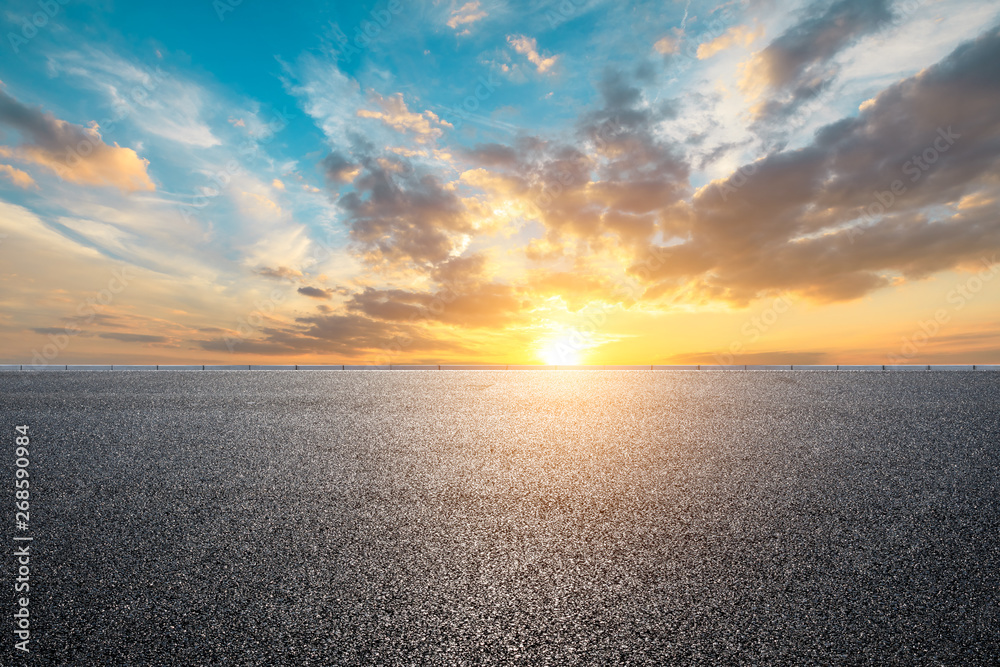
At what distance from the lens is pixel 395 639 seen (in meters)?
2.71

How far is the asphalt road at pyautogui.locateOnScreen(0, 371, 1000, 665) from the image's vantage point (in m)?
2.75

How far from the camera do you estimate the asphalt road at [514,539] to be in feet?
9.04

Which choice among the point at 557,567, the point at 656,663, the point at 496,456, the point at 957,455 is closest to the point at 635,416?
the point at 496,456

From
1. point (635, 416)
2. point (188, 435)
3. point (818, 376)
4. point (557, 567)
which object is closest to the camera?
point (557, 567)

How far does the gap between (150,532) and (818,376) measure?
13.0 m

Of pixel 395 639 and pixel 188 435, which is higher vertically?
pixel 188 435

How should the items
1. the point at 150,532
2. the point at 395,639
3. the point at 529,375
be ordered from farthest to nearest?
1. the point at 529,375
2. the point at 150,532
3. the point at 395,639

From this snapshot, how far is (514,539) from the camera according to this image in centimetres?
373

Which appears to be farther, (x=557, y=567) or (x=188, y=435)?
(x=188, y=435)

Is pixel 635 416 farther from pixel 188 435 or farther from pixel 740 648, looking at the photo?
pixel 188 435

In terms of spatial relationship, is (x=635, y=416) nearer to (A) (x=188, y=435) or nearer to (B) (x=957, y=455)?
(B) (x=957, y=455)

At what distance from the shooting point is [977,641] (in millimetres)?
2771

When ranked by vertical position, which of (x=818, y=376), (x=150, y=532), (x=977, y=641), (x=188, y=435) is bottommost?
(x=977, y=641)

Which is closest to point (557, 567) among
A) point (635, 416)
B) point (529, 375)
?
point (635, 416)
